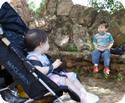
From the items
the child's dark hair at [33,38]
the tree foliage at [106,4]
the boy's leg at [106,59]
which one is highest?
the child's dark hair at [33,38]

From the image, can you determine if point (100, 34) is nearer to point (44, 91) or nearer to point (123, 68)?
point (123, 68)

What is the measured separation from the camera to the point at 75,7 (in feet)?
31.4

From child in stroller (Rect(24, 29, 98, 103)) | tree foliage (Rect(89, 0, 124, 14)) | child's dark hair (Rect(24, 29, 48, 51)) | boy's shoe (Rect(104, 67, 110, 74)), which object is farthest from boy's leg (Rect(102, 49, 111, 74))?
child's dark hair (Rect(24, 29, 48, 51))

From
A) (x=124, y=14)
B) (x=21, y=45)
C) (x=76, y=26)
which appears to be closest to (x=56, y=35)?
(x=76, y=26)

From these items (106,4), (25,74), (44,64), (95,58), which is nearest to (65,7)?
(106,4)

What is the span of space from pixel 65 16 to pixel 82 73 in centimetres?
166

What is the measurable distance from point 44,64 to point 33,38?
0.26 m

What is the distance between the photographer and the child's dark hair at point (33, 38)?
14.8ft

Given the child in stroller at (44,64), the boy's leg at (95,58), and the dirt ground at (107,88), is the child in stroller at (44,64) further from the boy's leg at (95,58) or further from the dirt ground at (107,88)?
the boy's leg at (95,58)

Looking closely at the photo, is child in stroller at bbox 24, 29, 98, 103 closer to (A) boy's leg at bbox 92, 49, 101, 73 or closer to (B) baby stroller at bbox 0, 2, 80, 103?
(B) baby stroller at bbox 0, 2, 80, 103

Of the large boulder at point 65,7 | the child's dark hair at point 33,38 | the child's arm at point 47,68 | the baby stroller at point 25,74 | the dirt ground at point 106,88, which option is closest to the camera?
the baby stroller at point 25,74

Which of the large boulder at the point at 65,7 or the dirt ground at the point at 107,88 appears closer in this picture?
the dirt ground at the point at 107,88

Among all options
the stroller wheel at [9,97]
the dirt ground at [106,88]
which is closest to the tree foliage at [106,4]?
the dirt ground at [106,88]

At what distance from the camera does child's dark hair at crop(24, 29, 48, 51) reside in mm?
4512
